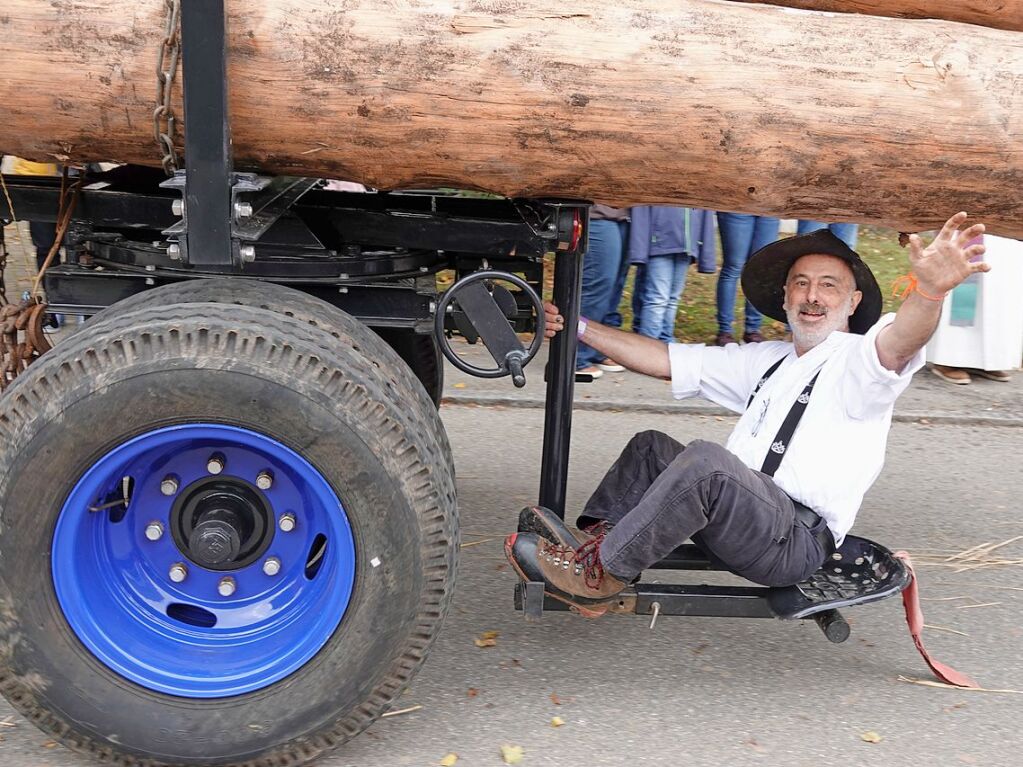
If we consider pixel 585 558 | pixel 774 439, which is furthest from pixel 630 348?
pixel 585 558

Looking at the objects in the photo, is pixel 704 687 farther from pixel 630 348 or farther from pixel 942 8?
pixel 942 8

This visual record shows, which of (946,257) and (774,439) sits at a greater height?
(946,257)

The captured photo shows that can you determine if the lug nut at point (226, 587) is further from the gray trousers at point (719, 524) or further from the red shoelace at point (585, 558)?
the gray trousers at point (719, 524)

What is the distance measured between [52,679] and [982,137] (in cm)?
250

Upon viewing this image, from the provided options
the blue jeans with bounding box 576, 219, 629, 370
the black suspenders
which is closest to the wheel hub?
the black suspenders

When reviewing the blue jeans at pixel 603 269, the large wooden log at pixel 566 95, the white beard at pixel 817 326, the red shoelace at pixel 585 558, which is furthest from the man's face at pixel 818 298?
the blue jeans at pixel 603 269

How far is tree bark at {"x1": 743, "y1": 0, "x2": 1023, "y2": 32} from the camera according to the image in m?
2.82

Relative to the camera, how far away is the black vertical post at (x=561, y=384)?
10.4 feet

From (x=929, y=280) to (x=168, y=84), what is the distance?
186 cm

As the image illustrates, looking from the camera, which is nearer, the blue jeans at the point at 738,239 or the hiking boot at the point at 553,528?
the hiking boot at the point at 553,528

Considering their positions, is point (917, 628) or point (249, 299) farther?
point (917, 628)

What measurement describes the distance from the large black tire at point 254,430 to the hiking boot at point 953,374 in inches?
179

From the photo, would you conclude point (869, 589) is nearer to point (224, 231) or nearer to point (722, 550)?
point (722, 550)

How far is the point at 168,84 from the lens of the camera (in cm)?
251
